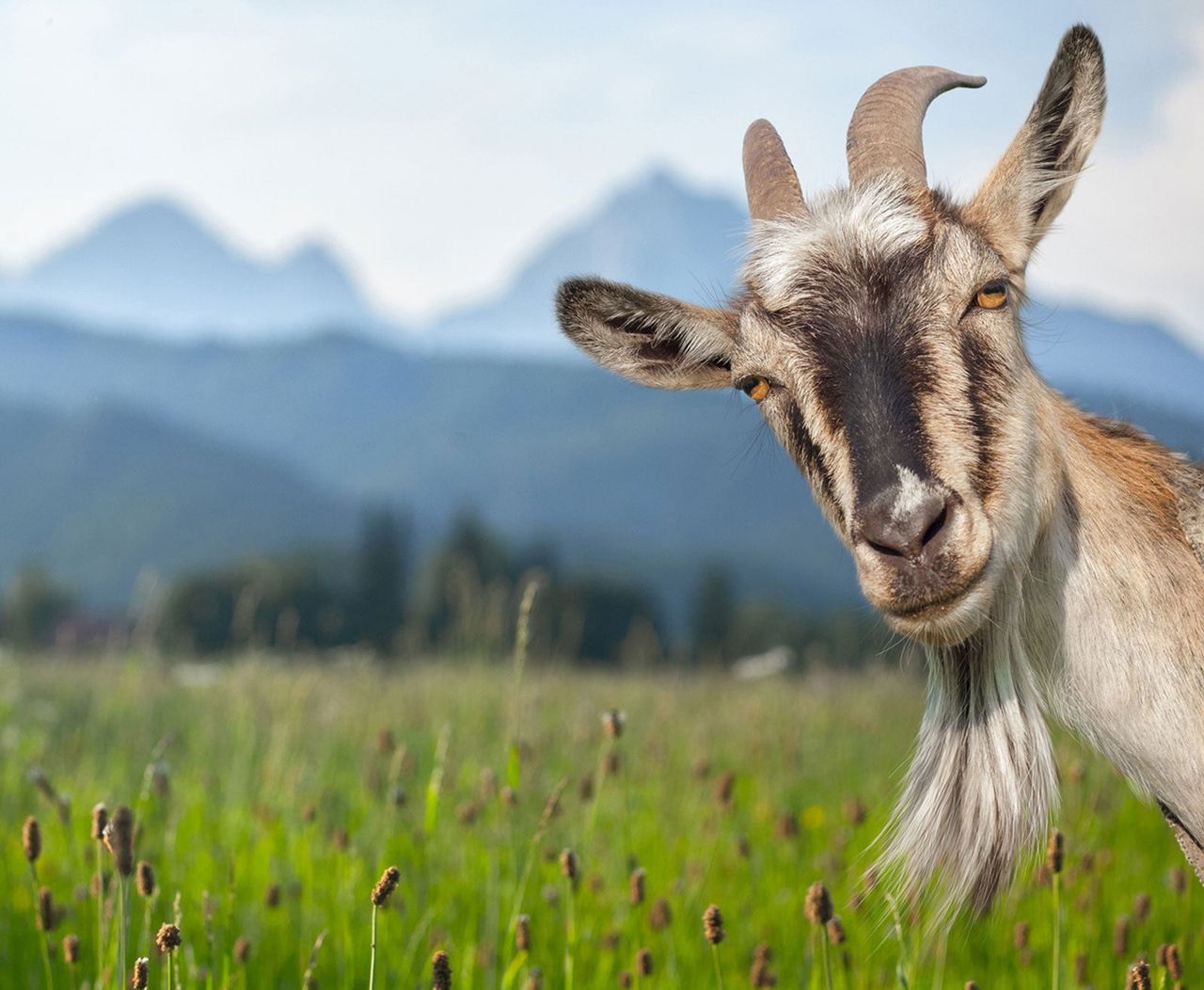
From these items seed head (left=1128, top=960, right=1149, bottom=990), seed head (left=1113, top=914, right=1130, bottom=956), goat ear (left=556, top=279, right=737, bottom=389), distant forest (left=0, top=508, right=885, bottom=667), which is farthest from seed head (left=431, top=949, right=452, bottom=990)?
distant forest (left=0, top=508, right=885, bottom=667)

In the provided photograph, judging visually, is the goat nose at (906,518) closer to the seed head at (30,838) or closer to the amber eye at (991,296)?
the amber eye at (991,296)

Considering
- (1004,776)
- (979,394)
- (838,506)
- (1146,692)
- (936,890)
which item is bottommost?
(936,890)

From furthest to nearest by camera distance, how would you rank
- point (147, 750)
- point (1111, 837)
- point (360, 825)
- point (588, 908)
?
point (147, 750) → point (1111, 837) → point (360, 825) → point (588, 908)

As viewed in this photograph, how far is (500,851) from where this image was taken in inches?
195

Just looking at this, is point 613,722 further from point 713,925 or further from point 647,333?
point 647,333

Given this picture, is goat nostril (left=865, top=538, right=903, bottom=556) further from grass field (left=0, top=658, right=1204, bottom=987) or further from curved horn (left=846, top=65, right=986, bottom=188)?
curved horn (left=846, top=65, right=986, bottom=188)

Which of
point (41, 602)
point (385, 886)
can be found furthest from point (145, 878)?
point (41, 602)

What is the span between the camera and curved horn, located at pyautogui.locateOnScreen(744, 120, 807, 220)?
3.63 metres

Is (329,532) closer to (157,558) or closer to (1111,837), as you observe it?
(157,558)

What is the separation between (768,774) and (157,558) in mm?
168321

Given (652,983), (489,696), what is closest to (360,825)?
(652,983)

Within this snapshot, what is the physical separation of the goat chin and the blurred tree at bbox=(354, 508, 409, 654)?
166 ft

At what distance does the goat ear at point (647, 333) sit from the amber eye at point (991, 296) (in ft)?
2.53

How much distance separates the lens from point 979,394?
3.03 m
